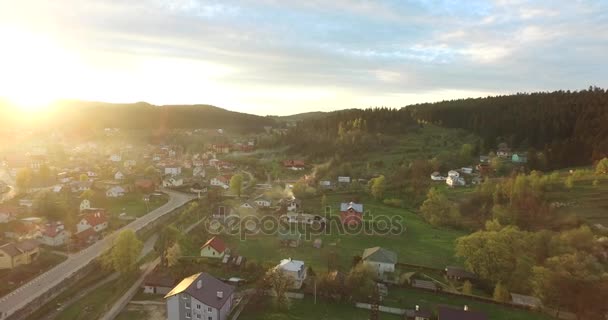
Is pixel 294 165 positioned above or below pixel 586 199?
below

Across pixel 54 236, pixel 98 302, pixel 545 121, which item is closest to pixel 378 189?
pixel 98 302

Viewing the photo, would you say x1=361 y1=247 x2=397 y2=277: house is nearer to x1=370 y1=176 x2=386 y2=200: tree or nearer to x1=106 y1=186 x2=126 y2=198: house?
x1=370 y1=176 x2=386 y2=200: tree

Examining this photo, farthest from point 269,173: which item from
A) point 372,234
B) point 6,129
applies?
point 6,129

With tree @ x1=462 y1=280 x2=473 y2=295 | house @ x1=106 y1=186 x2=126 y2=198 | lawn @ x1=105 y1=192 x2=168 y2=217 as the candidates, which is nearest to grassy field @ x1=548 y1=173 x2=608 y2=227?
tree @ x1=462 y1=280 x2=473 y2=295

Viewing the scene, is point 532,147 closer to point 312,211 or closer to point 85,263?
point 312,211

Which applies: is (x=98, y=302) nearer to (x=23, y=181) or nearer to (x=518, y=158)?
(x=23, y=181)

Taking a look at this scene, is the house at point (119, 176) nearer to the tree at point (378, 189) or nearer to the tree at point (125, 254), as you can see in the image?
the tree at point (125, 254)
